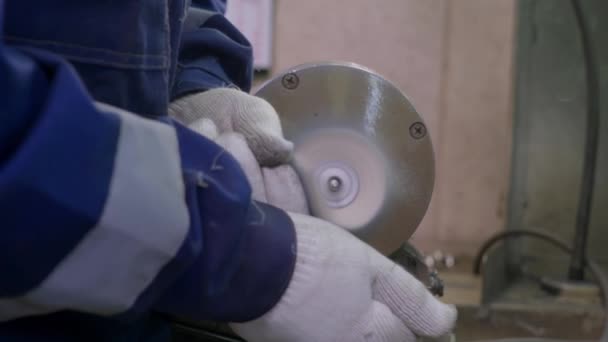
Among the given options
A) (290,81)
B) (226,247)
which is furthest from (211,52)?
(226,247)

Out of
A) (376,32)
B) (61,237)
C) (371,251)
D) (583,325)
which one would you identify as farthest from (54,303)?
(376,32)

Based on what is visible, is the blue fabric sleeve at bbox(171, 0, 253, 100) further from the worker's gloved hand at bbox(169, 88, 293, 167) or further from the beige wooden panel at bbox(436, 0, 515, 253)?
the beige wooden panel at bbox(436, 0, 515, 253)

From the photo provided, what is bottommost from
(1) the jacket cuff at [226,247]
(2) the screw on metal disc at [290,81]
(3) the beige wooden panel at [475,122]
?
(3) the beige wooden panel at [475,122]

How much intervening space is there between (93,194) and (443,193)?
980 millimetres

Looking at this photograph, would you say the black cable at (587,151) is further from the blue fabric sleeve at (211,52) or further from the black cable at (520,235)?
the blue fabric sleeve at (211,52)

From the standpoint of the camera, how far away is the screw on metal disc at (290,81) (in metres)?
0.43

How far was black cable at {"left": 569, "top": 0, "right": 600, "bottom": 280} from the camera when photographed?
1000 mm

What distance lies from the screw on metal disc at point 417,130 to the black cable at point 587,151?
27.4 inches

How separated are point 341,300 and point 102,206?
15cm

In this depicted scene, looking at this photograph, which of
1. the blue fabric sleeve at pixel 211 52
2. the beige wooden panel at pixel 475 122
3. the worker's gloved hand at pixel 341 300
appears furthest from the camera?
the beige wooden panel at pixel 475 122

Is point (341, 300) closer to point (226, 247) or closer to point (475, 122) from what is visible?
point (226, 247)

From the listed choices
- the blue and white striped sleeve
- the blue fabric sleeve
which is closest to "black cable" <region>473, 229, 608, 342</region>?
the blue fabric sleeve

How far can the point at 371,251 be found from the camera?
0.37 metres

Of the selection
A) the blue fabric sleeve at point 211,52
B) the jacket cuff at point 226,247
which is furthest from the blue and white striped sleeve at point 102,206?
the blue fabric sleeve at point 211,52
